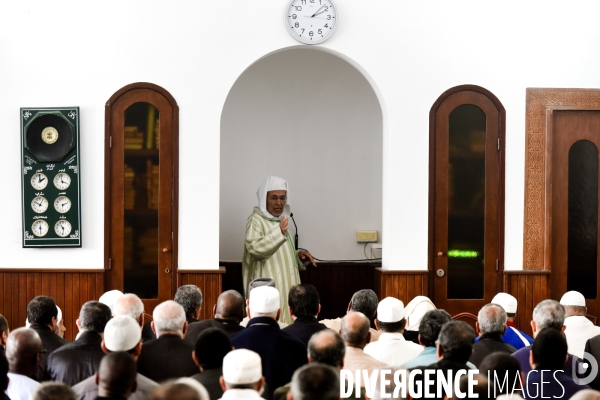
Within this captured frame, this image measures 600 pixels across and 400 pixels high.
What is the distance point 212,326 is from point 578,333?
2.34 m

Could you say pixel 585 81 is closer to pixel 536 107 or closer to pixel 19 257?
pixel 536 107

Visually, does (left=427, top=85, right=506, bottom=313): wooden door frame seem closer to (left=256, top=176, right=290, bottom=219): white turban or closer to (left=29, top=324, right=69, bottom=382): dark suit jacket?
(left=256, top=176, right=290, bottom=219): white turban

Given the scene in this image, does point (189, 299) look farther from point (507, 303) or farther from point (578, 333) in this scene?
point (578, 333)

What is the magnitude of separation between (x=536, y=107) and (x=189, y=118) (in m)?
2.93

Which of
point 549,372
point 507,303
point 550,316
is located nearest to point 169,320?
point 549,372

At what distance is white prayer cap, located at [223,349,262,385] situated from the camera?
3.14 m

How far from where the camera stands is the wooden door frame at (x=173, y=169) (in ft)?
22.5

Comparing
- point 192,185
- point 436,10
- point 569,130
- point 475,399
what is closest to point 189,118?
point 192,185

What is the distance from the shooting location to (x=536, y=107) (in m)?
7.08

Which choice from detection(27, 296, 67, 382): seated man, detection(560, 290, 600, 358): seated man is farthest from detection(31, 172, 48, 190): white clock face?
detection(560, 290, 600, 358): seated man

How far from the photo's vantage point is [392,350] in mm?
4645

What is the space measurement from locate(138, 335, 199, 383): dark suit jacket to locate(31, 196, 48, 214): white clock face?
3.07 meters

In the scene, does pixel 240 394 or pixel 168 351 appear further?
pixel 168 351

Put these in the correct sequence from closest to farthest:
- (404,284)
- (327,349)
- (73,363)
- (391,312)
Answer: (327,349), (73,363), (391,312), (404,284)
